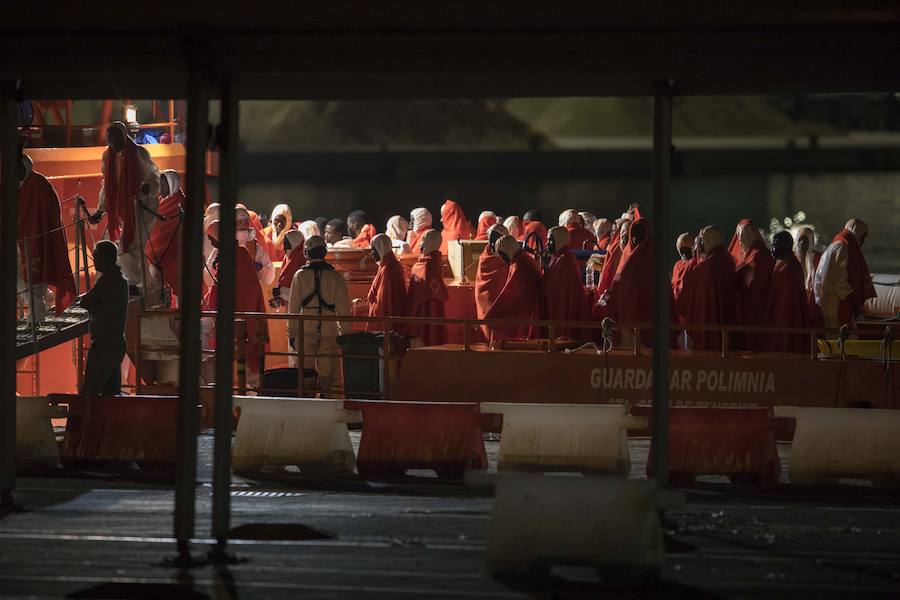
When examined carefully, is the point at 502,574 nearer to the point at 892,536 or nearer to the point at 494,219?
the point at 892,536

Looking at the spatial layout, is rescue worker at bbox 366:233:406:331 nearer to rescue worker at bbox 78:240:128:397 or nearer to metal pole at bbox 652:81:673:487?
rescue worker at bbox 78:240:128:397

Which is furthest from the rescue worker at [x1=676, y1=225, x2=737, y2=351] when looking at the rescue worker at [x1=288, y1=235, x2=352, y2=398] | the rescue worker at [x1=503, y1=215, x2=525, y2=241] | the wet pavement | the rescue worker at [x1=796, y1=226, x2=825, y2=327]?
the rescue worker at [x1=503, y1=215, x2=525, y2=241]

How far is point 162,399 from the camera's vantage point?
12570 millimetres

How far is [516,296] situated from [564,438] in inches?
173

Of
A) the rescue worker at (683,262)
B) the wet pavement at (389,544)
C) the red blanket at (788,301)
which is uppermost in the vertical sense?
the rescue worker at (683,262)

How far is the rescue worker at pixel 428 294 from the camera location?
16922 mm

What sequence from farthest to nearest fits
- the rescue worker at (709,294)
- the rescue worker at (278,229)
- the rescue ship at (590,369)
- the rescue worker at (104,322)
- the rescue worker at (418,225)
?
the rescue worker at (418,225) < the rescue worker at (278,229) < the rescue worker at (709,294) < the rescue ship at (590,369) < the rescue worker at (104,322)

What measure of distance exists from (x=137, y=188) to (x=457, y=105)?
319 feet

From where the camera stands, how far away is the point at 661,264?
983 centimetres

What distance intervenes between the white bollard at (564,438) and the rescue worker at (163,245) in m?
5.84

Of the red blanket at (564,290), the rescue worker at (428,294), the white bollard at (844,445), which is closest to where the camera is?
the white bollard at (844,445)

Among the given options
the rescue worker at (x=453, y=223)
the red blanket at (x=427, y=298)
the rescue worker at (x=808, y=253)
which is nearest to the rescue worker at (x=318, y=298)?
the red blanket at (x=427, y=298)

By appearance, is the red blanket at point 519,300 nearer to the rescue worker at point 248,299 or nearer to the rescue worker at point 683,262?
the rescue worker at point 683,262

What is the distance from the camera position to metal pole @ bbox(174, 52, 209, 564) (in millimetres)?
9117
